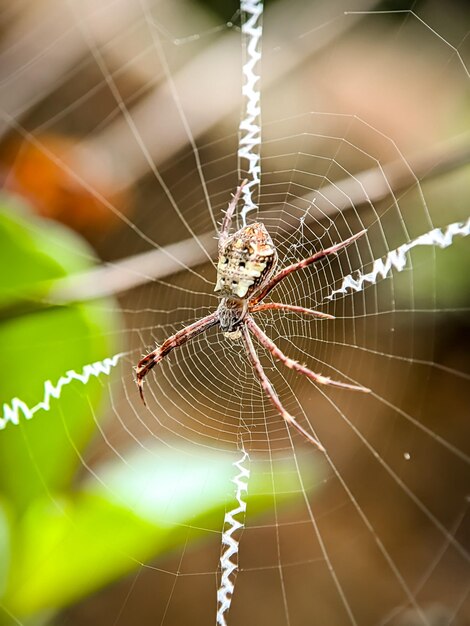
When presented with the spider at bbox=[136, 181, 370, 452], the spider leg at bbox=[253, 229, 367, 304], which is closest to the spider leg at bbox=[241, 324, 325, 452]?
the spider at bbox=[136, 181, 370, 452]

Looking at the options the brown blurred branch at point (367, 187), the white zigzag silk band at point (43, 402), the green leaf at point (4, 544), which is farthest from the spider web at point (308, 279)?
the green leaf at point (4, 544)

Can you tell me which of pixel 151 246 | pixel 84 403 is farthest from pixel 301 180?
pixel 84 403

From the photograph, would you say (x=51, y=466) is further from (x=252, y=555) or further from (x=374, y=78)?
(x=374, y=78)

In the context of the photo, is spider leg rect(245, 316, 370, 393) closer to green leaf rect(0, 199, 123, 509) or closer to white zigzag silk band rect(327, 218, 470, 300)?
white zigzag silk band rect(327, 218, 470, 300)

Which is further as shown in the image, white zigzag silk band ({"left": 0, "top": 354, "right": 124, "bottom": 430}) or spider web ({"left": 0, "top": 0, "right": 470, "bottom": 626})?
spider web ({"left": 0, "top": 0, "right": 470, "bottom": 626})

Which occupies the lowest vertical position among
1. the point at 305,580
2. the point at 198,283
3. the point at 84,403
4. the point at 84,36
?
the point at 305,580

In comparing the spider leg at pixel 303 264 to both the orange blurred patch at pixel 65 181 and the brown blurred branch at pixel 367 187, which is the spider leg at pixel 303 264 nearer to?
the brown blurred branch at pixel 367 187

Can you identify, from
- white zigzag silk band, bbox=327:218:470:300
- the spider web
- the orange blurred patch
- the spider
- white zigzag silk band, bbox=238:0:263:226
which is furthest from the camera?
the orange blurred patch
